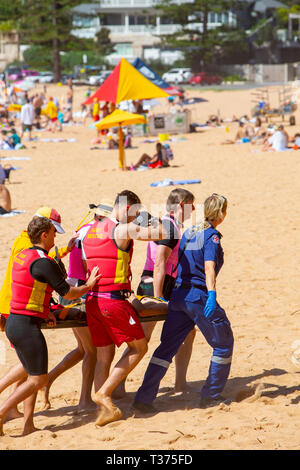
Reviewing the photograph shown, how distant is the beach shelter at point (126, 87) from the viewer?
20.4 m

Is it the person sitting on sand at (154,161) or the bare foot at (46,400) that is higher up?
the person sitting on sand at (154,161)

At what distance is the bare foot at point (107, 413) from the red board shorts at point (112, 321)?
413 mm

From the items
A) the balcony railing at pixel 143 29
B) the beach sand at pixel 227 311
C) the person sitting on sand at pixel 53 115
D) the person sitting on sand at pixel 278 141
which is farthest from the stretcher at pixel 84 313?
the balcony railing at pixel 143 29

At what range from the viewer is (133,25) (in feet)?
242

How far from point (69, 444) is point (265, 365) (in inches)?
86.8

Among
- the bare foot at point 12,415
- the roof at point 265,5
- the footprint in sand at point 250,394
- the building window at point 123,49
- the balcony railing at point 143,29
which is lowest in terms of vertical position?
the bare foot at point 12,415

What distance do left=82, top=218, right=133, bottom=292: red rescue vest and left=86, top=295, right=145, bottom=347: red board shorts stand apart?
0.11 m

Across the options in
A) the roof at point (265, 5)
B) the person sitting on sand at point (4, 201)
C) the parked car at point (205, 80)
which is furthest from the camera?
the roof at point (265, 5)

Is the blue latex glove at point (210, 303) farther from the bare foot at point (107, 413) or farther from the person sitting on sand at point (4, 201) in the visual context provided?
the person sitting on sand at point (4, 201)

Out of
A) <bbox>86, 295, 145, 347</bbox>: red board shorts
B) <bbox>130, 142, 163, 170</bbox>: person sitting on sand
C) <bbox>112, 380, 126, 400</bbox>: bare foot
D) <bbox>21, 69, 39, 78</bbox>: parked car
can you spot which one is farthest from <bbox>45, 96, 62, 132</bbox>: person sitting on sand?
<bbox>21, 69, 39, 78</bbox>: parked car

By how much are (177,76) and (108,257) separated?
182 ft

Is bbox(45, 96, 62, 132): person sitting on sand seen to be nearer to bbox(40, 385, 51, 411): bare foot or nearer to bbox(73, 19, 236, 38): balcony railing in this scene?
bbox(40, 385, 51, 411): bare foot

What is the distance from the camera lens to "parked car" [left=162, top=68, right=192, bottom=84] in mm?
58625
